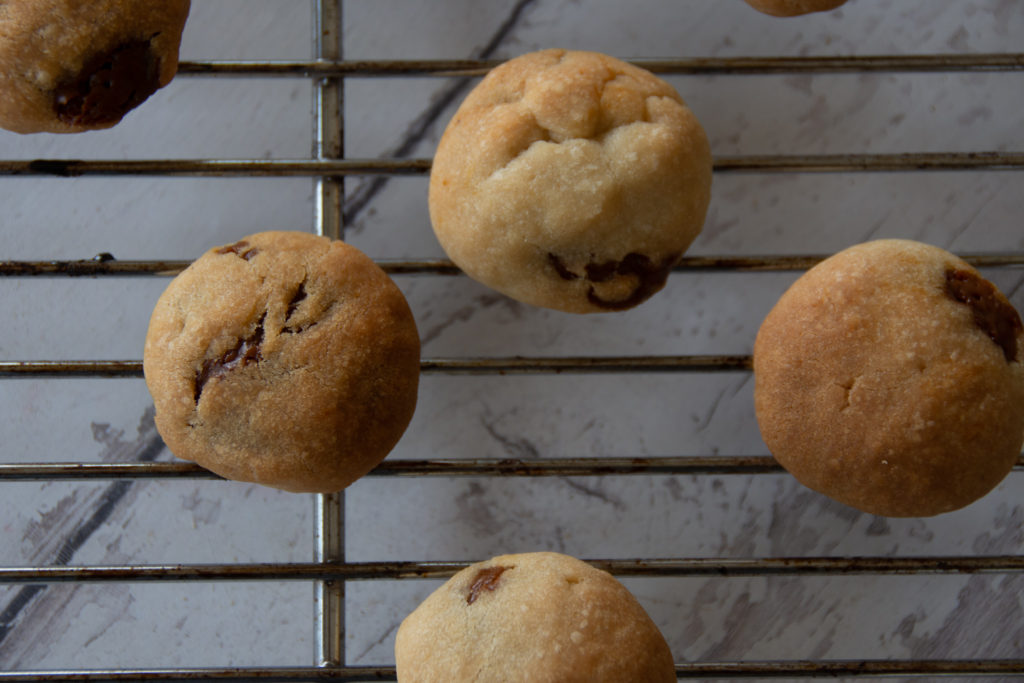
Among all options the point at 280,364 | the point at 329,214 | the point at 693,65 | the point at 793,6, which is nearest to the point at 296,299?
the point at 280,364

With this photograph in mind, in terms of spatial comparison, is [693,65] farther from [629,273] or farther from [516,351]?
[516,351]

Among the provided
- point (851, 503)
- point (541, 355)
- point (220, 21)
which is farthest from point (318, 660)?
point (220, 21)

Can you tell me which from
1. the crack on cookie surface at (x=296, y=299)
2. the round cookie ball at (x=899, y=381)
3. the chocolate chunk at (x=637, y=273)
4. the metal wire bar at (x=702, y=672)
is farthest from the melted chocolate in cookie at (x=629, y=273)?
the metal wire bar at (x=702, y=672)

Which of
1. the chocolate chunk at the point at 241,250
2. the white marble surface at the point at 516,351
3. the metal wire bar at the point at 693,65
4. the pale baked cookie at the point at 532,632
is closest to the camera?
the pale baked cookie at the point at 532,632

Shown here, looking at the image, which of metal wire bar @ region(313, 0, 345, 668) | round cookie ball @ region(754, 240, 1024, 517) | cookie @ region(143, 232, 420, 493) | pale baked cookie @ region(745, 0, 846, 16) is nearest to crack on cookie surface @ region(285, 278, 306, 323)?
cookie @ region(143, 232, 420, 493)

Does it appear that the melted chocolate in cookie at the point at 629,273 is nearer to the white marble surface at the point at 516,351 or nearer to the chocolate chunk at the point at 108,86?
the white marble surface at the point at 516,351

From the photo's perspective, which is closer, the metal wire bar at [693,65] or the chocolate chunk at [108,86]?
the chocolate chunk at [108,86]

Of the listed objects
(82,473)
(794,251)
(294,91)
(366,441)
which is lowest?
(82,473)

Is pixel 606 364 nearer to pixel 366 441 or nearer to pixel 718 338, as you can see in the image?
pixel 718 338
